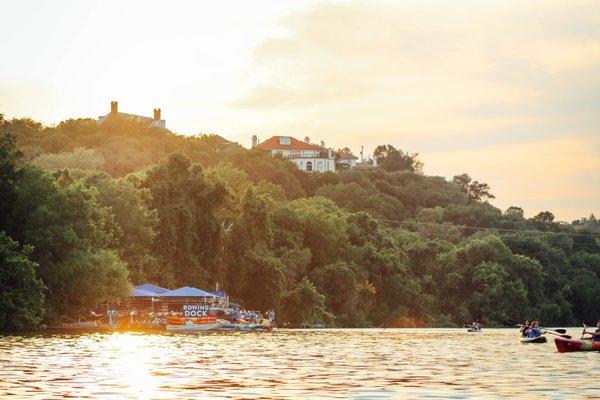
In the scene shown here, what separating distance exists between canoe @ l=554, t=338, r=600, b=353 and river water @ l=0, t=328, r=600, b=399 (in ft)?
1.88

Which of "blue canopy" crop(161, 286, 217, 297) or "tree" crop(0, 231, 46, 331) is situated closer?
"tree" crop(0, 231, 46, 331)

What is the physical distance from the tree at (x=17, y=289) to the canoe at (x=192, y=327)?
22.0m

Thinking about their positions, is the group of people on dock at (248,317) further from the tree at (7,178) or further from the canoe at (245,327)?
the tree at (7,178)

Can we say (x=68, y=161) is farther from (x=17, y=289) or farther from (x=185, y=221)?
(x=17, y=289)

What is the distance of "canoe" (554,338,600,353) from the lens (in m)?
65.2

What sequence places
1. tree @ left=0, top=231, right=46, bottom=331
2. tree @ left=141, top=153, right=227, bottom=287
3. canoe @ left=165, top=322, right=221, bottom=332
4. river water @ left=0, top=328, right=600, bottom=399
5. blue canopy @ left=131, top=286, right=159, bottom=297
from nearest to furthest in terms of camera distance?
river water @ left=0, top=328, right=600, bottom=399 → tree @ left=0, top=231, right=46, bottom=331 → blue canopy @ left=131, top=286, right=159, bottom=297 → canoe @ left=165, top=322, right=221, bottom=332 → tree @ left=141, top=153, right=227, bottom=287

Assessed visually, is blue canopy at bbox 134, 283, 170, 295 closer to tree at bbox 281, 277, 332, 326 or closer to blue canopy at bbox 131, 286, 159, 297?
blue canopy at bbox 131, 286, 159, 297

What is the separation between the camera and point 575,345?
65688 mm

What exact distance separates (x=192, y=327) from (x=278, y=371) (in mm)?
63968

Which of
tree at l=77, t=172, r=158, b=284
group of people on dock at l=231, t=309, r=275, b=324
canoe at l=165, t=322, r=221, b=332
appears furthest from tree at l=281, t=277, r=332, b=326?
tree at l=77, t=172, r=158, b=284

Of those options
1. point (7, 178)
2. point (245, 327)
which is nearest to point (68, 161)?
point (245, 327)

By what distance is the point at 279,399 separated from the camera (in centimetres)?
3319

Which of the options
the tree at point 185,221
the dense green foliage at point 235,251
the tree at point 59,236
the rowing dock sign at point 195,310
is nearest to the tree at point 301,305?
the dense green foliage at point 235,251

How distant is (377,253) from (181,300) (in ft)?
153
